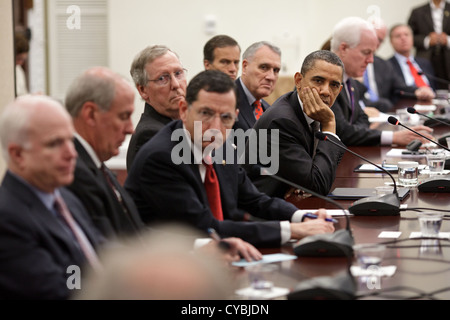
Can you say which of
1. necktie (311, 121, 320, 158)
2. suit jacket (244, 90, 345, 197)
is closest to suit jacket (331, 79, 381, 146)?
necktie (311, 121, 320, 158)

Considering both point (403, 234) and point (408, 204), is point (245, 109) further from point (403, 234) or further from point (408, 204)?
point (403, 234)

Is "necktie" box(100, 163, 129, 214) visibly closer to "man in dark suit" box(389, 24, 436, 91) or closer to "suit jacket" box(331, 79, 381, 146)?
"suit jacket" box(331, 79, 381, 146)

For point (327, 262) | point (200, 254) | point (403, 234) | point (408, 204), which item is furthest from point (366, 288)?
point (408, 204)

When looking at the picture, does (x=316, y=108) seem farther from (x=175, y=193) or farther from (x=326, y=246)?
(x=326, y=246)

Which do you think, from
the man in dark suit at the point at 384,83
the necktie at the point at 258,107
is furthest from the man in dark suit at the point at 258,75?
the man in dark suit at the point at 384,83

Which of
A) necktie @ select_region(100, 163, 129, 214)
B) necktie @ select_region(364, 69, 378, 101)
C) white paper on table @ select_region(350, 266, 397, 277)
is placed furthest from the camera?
necktie @ select_region(364, 69, 378, 101)

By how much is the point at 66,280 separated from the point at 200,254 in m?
0.52

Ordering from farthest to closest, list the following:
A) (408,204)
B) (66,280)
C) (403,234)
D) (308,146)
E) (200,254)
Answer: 1. (308,146)
2. (408,204)
3. (403,234)
4. (200,254)
5. (66,280)

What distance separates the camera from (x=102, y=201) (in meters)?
2.39

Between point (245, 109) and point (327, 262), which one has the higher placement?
point (245, 109)

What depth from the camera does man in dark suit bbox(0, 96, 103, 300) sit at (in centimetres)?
183

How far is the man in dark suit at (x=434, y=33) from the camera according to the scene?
10.7 m

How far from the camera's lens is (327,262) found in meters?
2.38
